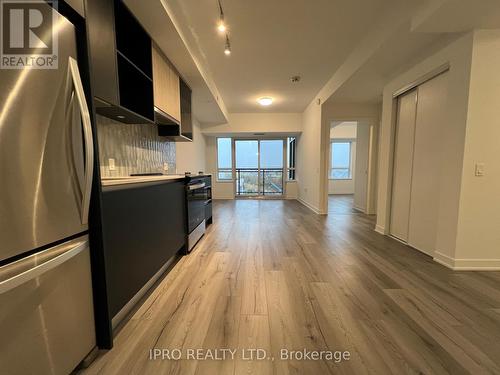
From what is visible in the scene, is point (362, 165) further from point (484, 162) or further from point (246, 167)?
point (246, 167)

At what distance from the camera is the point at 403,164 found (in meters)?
3.00

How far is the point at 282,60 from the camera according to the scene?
3209 mm

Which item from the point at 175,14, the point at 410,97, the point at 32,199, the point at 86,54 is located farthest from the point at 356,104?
the point at 32,199

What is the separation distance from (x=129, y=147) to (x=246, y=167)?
5.46 m

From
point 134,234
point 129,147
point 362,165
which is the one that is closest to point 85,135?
point 134,234

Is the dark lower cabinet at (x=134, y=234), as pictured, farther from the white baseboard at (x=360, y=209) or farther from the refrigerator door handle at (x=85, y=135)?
the white baseboard at (x=360, y=209)

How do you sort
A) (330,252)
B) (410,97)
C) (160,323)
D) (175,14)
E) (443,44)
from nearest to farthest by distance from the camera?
(160,323), (175,14), (443,44), (330,252), (410,97)

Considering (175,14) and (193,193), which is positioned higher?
(175,14)

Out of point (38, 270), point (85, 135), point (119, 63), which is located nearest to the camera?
point (38, 270)

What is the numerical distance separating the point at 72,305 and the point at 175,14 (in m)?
2.45

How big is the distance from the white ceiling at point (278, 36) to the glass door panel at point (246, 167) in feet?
10.7

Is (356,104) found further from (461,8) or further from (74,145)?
(74,145)

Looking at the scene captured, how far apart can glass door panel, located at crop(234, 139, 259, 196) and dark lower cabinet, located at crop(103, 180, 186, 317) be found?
547 centimetres

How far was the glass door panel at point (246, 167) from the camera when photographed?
7.46 meters
